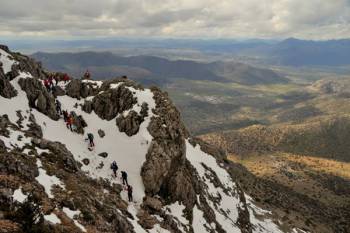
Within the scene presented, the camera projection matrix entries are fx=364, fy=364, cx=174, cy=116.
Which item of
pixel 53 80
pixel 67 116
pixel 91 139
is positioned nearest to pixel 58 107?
pixel 67 116

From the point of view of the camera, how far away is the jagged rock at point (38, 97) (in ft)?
190

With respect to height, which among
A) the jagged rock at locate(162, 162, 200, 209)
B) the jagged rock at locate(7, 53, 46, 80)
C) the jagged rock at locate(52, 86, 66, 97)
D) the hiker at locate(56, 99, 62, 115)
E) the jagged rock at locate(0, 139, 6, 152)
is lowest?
the jagged rock at locate(162, 162, 200, 209)

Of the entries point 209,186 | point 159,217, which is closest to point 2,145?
point 159,217

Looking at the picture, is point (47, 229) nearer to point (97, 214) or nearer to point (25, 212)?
point (25, 212)

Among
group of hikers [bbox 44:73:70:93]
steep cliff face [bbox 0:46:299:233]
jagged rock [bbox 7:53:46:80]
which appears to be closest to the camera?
steep cliff face [bbox 0:46:299:233]

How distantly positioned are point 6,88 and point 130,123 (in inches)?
774

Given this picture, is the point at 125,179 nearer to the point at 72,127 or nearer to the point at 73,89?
the point at 72,127

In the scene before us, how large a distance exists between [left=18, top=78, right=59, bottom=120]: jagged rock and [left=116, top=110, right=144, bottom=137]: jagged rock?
34.4 feet

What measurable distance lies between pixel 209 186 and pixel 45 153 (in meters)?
38.6

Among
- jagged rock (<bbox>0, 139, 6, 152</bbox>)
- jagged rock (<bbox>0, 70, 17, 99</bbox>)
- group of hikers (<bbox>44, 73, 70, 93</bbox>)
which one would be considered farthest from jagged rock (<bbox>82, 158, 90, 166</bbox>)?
group of hikers (<bbox>44, 73, 70, 93</bbox>)

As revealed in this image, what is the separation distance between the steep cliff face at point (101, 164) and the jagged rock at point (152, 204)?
13 centimetres

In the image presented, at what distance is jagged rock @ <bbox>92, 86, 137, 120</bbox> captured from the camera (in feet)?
205

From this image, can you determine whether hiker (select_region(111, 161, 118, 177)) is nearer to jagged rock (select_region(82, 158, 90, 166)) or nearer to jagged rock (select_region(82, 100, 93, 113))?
jagged rock (select_region(82, 158, 90, 166))

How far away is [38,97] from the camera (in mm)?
58188
